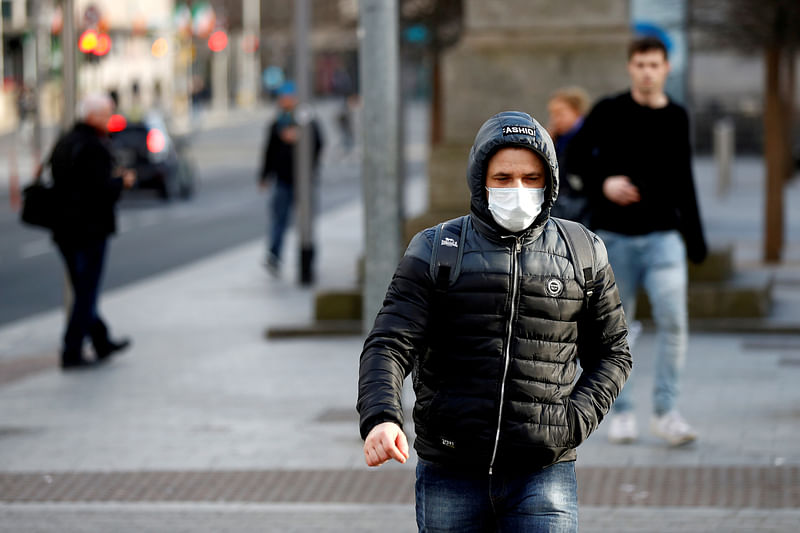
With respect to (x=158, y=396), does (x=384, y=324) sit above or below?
above

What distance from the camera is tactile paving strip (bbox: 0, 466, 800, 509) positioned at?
6.29 meters

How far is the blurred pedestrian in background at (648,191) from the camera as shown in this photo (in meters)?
6.96

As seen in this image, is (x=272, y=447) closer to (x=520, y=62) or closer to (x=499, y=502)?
(x=499, y=502)

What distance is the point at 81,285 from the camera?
1002cm

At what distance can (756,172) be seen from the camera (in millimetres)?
33125

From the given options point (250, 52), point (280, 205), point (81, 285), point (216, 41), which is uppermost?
point (216, 41)

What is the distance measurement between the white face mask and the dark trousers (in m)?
6.83

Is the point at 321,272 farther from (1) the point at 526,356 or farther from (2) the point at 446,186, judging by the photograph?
(1) the point at 526,356

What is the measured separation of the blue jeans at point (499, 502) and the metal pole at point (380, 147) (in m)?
4.04

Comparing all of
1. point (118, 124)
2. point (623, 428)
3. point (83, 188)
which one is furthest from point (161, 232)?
point (623, 428)

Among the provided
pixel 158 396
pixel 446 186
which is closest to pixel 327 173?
pixel 446 186

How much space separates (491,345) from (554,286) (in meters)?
0.21

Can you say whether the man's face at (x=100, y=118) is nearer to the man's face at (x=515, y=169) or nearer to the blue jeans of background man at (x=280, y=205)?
the blue jeans of background man at (x=280, y=205)

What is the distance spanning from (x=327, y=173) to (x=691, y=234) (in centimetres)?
3053
